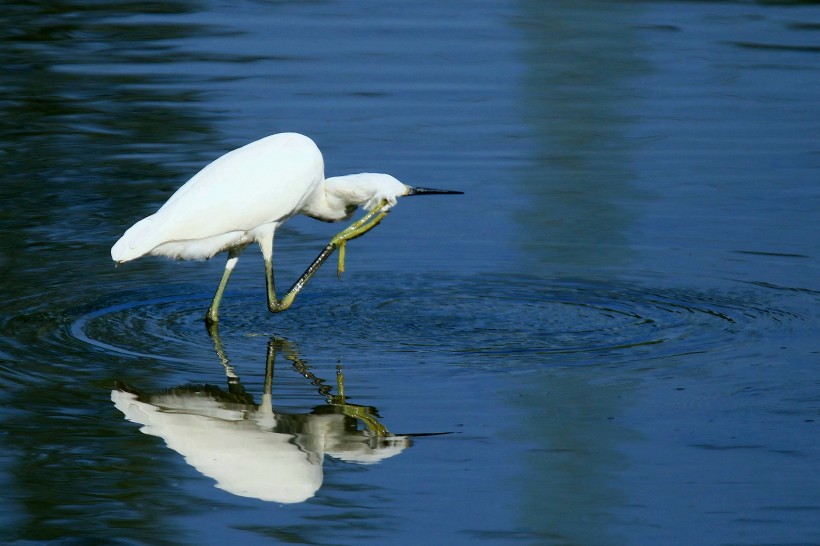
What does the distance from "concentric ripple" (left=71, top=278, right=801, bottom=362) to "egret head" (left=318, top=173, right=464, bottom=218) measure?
44 centimetres

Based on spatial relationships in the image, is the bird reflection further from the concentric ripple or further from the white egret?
the white egret

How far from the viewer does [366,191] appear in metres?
7.63

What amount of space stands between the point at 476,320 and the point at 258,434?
1.76 meters

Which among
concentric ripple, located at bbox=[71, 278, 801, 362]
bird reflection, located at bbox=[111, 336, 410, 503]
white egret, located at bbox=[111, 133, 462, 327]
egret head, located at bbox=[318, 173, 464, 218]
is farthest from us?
egret head, located at bbox=[318, 173, 464, 218]

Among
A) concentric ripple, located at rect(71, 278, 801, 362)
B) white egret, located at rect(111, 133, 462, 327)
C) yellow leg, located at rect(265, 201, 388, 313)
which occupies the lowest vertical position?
concentric ripple, located at rect(71, 278, 801, 362)

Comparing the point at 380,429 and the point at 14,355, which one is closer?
the point at 380,429

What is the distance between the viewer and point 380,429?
559 cm

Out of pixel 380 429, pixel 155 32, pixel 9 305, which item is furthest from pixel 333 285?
pixel 155 32

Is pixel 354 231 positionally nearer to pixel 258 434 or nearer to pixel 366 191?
pixel 366 191

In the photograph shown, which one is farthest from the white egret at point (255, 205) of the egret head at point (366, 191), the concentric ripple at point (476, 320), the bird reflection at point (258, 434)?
the bird reflection at point (258, 434)

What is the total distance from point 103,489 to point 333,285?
115 inches

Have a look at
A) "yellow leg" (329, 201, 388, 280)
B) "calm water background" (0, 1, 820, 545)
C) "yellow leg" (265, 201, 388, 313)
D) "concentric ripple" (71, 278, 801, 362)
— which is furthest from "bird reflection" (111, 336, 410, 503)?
"yellow leg" (329, 201, 388, 280)

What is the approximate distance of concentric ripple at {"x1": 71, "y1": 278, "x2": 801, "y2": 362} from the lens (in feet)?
21.7

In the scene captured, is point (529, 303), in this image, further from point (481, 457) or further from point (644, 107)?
point (644, 107)
